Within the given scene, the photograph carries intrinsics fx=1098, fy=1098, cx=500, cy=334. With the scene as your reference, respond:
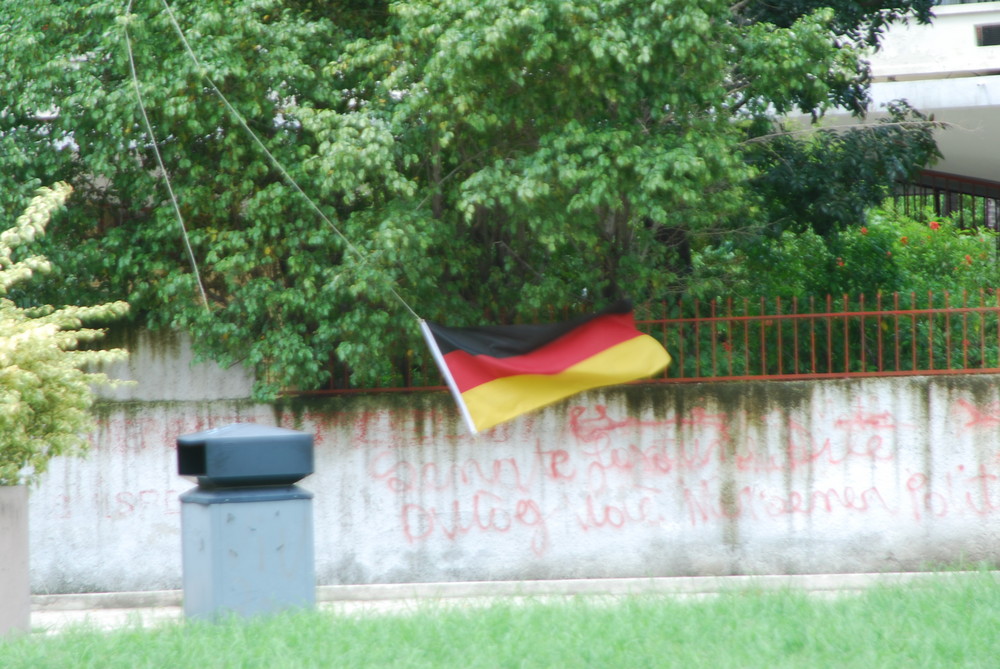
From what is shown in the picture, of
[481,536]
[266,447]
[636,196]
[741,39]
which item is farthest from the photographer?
[481,536]

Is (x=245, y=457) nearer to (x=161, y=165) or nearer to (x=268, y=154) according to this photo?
(x=268, y=154)

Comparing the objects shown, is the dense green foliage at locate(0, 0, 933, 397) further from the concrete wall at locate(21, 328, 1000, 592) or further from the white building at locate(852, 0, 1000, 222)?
the white building at locate(852, 0, 1000, 222)

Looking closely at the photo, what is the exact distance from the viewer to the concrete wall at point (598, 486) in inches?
315

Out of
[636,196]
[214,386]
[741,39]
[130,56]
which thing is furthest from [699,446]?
[130,56]

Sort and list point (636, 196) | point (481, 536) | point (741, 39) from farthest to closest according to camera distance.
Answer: point (481, 536) < point (741, 39) < point (636, 196)

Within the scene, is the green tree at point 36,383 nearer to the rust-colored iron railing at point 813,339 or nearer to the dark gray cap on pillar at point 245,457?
the dark gray cap on pillar at point 245,457

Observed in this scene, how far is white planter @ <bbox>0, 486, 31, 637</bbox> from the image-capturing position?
6164mm

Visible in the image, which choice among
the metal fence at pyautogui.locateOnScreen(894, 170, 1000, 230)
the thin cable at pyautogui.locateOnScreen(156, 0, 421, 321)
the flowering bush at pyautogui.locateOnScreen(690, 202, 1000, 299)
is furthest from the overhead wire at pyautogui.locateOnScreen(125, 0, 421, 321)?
the metal fence at pyautogui.locateOnScreen(894, 170, 1000, 230)

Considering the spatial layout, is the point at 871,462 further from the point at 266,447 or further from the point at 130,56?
the point at 130,56

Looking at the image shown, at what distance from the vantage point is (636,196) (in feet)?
24.1

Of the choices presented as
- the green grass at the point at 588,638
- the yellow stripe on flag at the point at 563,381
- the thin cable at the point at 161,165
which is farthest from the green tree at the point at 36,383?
the yellow stripe on flag at the point at 563,381

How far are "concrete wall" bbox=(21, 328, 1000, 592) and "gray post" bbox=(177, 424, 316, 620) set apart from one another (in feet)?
10.8

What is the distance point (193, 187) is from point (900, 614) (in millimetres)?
5770

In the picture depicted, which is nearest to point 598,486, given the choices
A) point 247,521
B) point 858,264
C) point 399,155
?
point 399,155
